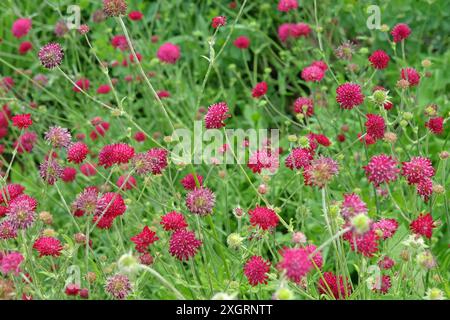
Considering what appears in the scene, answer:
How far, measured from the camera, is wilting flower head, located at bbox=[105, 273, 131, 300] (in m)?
1.45

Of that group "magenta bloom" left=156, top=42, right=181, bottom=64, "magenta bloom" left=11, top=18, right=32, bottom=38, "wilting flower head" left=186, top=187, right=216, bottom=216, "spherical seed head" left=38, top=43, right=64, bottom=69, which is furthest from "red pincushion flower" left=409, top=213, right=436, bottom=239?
"magenta bloom" left=11, top=18, right=32, bottom=38

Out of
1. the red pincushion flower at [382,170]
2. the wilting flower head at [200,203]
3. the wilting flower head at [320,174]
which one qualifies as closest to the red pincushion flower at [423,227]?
the red pincushion flower at [382,170]

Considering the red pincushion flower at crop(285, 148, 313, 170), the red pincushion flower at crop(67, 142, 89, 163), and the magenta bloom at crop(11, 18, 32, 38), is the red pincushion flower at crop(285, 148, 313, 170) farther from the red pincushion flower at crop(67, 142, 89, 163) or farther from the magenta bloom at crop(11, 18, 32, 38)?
the magenta bloom at crop(11, 18, 32, 38)

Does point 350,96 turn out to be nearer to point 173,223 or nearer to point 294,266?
point 173,223

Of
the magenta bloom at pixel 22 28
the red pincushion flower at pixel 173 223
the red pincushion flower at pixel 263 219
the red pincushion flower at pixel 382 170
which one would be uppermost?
the magenta bloom at pixel 22 28

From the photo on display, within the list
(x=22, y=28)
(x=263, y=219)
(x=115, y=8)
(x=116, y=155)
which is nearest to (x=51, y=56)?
(x=115, y=8)

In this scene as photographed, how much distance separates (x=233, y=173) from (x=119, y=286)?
74cm

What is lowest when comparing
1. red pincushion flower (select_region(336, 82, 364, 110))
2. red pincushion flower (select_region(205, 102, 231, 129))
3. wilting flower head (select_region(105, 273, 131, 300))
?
wilting flower head (select_region(105, 273, 131, 300))

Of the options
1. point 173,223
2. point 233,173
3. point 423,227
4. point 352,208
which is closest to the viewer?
point 352,208

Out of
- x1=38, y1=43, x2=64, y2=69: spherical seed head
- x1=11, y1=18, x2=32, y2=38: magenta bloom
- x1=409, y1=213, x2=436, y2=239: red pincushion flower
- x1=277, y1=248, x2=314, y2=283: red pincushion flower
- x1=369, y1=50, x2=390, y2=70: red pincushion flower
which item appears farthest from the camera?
x1=11, y1=18, x2=32, y2=38: magenta bloom

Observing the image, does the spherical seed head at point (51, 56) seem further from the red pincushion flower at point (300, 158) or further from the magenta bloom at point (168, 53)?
the magenta bloom at point (168, 53)

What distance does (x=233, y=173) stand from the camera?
211 cm

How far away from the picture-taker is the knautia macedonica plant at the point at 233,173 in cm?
148

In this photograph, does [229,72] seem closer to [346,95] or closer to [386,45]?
[386,45]
